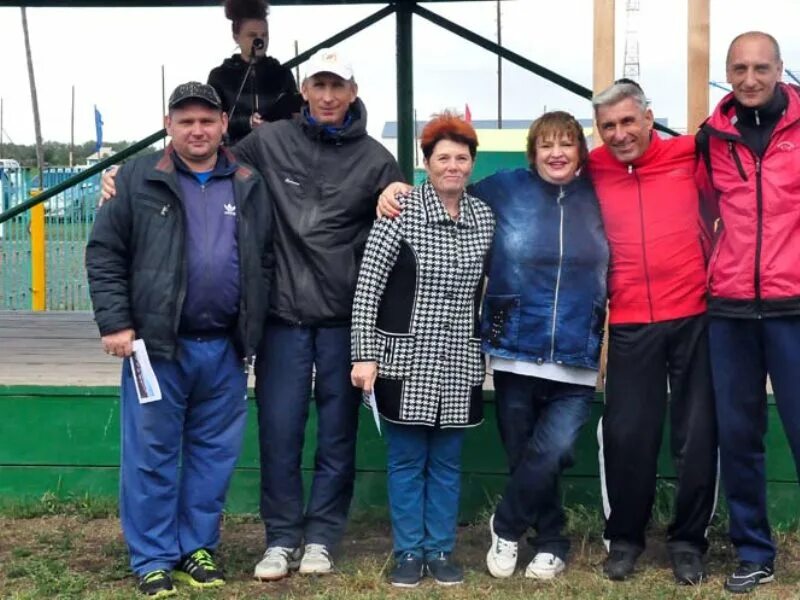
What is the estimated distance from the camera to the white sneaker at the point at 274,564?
4.46 m

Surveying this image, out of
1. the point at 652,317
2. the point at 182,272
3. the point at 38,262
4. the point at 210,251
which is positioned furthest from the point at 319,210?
the point at 38,262

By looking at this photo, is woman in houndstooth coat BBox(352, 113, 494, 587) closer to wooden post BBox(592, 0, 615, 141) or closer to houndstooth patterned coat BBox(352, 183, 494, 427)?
houndstooth patterned coat BBox(352, 183, 494, 427)

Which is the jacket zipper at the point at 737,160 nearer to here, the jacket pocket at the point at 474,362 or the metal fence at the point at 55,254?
the jacket pocket at the point at 474,362

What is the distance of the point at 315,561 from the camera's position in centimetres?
452

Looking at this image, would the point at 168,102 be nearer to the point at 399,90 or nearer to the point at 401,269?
the point at 401,269

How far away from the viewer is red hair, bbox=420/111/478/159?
4.29m

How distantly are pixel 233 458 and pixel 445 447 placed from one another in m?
0.74

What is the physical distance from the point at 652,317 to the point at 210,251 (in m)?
1.48

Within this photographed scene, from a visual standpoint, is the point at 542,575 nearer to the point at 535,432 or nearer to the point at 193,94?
the point at 535,432

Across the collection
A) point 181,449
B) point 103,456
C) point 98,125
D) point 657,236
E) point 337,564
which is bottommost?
point 337,564

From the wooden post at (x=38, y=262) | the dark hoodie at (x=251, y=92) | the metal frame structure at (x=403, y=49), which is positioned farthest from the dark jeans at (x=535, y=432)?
the wooden post at (x=38, y=262)

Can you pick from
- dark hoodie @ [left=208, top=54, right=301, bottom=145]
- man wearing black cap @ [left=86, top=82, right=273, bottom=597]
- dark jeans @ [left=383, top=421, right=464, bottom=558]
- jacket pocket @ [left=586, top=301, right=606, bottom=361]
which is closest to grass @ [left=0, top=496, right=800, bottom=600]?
dark jeans @ [left=383, top=421, right=464, bottom=558]

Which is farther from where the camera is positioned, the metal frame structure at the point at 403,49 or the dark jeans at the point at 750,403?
the metal frame structure at the point at 403,49

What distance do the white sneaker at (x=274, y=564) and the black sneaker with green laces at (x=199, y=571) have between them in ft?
0.45
